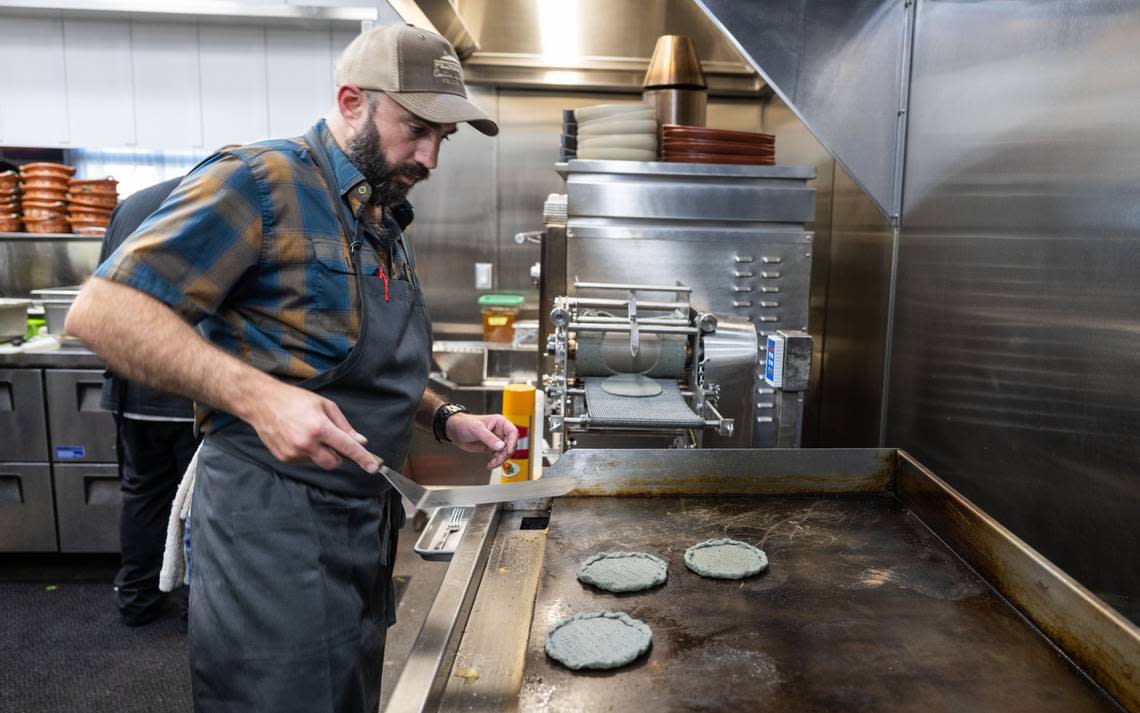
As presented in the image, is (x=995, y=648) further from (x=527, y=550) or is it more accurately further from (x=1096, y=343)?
(x=1096, y=343)

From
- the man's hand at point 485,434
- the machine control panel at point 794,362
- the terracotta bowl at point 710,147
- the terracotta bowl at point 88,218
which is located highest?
the terracotta bowl at point 710,147

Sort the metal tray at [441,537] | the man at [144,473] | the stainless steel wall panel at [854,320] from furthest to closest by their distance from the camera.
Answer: the stainless steel wall panel at [854,320] → the man at [144,473] → the metal tray at [441,537]

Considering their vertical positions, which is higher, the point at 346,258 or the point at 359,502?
the point at 346,258

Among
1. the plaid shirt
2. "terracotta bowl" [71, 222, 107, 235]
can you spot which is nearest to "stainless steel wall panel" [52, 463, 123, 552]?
"terracotta bowl" [71, 222, 107, 235]

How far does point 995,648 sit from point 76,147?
16.5ft

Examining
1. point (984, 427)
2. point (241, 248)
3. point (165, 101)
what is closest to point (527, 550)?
point (241, 248)

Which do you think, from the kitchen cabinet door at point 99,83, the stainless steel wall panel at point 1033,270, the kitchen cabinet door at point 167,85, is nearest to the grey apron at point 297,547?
the stainless steel wall panel at point 1033,270

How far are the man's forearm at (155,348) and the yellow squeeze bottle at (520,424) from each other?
910 mm

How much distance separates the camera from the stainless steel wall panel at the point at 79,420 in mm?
3229

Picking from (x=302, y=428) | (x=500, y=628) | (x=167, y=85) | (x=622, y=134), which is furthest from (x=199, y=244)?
(x=167, y=85)

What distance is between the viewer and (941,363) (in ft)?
8.07

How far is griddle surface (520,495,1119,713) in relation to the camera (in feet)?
3.41

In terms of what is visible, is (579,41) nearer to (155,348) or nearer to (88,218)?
(88,218)

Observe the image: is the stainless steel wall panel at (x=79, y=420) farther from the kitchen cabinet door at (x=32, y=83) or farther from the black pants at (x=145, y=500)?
the kitchen cabinet door at (x=32, y=83)
